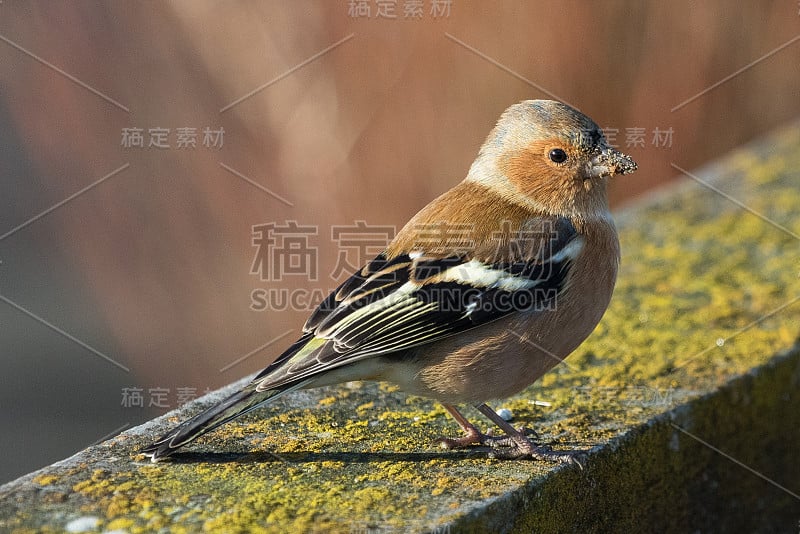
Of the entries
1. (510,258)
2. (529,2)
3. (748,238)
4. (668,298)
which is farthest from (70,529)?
(529,2)

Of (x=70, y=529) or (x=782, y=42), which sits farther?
(x=782, y=42)

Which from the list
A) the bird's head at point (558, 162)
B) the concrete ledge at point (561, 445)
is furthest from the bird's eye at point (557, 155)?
the concrete ledge at point (561, 445)

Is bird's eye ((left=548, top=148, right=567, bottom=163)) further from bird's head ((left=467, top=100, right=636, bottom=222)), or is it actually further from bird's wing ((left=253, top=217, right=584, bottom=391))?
bird's wing ((left=253, top=217, right=584, bottom=391))

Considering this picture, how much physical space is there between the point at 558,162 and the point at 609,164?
22 cm

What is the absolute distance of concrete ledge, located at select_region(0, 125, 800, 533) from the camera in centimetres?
272

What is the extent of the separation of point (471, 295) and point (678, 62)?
484 cm

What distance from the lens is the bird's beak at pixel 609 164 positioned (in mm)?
3754

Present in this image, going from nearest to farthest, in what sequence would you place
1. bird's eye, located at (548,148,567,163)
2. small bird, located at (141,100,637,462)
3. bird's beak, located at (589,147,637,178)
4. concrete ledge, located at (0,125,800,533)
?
concrete ledge, located at (0,125,800,533), small bird, located at (141,100,637,462), bird's beak, located at (589,147,637,178), bird's eye, located at (548,148,567,163)

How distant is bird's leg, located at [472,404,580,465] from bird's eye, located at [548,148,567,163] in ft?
3.90

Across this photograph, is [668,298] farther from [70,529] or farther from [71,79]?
[71,79]

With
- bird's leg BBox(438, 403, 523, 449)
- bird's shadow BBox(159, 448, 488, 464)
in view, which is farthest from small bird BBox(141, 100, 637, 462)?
bird's shadow BBox(159, 448, 488, 464)

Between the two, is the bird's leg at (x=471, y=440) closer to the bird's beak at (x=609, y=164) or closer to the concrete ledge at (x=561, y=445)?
the concrete ledge at (x=561, y=445)

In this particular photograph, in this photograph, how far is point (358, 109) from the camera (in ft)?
23.7

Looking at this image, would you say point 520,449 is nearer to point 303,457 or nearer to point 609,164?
point 303,457
